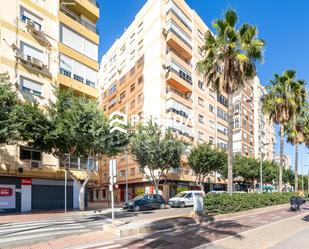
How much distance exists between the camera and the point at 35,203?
29.7 m

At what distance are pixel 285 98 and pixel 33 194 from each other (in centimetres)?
2560

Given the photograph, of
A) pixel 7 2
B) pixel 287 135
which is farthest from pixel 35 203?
pixel 287 135

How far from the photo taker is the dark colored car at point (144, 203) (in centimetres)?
2834

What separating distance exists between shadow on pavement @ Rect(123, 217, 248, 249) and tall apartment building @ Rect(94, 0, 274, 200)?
26786mm

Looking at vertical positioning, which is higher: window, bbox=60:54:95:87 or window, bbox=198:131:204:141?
window, bbox=60:54:95:87

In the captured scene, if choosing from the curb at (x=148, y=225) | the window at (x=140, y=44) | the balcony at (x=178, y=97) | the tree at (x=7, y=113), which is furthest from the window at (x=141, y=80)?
the curb at (x=148, y=225)

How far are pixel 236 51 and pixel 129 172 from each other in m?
33.4

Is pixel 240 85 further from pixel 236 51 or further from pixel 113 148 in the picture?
pixel 113 148

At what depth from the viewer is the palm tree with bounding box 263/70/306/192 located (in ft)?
110

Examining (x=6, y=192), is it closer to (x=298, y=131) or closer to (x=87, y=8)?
(x=87, y=8)

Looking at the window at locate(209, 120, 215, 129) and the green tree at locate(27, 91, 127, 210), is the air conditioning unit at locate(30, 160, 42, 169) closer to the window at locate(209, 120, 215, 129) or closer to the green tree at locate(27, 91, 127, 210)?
the green tree at locate(27, 91, 127, 210)

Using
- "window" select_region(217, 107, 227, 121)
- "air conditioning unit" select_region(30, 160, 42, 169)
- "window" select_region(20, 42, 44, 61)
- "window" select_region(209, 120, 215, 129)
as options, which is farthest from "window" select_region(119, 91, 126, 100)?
"air conditioning unit" select_region(30, 160, 42, 169)

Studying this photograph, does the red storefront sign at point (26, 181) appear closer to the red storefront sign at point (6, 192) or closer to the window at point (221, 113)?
the red storefront sign at point (6, 192)

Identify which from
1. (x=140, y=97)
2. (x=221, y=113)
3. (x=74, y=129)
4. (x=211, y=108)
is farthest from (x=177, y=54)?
(x=74, y=129)
